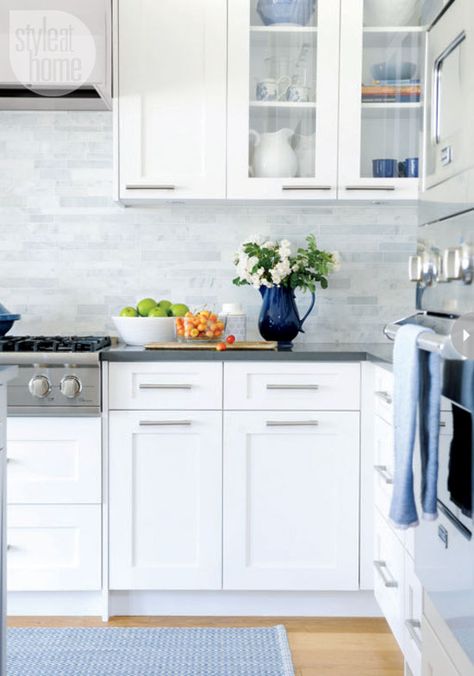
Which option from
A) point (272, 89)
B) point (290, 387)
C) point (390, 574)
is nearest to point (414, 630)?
point (390, 574)

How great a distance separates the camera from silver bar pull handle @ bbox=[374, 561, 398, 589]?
2.28 metres

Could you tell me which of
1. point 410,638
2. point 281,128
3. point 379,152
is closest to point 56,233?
point 281,128

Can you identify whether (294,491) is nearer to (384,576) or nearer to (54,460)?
(384,576)

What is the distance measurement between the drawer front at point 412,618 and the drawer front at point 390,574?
60 millimetres

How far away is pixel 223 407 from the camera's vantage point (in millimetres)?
2777

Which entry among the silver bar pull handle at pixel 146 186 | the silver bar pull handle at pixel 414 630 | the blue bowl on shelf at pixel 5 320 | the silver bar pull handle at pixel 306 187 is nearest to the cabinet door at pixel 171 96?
the silver bar pull handle at pixel 146 186

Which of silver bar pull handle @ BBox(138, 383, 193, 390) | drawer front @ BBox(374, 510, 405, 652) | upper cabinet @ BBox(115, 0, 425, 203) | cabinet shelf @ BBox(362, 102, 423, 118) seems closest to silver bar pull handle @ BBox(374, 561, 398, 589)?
drawer front @ BBox(374, 510, 405, 652)

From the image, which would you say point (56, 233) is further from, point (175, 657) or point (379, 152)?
point (175, 657)

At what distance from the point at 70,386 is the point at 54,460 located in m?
0.26

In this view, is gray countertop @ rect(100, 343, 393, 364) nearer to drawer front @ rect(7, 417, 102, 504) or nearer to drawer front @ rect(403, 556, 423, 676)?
drawer front @ rect(7, 417, 102, 504)

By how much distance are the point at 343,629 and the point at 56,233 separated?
6.10 feet

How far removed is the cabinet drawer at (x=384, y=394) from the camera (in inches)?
96.0

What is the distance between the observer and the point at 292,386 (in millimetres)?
2766

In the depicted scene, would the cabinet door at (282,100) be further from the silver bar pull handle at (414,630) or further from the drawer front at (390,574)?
the silver bar pull handle at (414,630)
